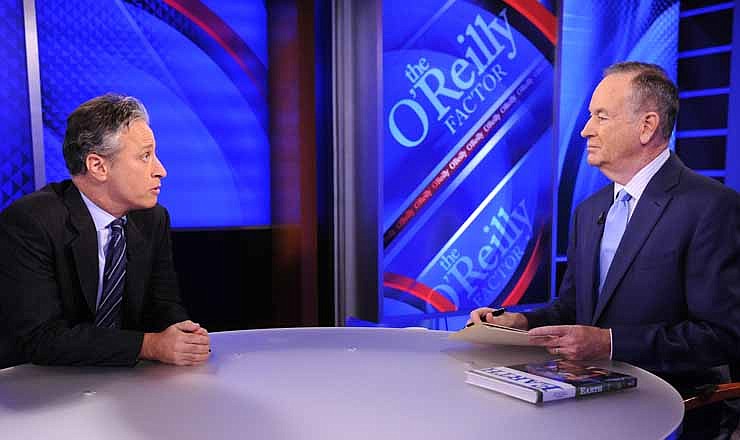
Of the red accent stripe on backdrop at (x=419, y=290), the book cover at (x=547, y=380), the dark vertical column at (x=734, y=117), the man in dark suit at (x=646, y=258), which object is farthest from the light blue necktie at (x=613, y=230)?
the dark vertical column at (x=734, y=117)

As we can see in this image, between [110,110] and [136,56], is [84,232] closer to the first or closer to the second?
[110,110]

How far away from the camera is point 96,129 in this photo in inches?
79.0

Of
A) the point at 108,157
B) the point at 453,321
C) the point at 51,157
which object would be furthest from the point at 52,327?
the point at 453,321

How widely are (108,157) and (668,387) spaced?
1649 mm

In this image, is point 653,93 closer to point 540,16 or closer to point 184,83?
point 540,16

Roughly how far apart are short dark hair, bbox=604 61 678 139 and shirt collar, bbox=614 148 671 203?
81 millimetres

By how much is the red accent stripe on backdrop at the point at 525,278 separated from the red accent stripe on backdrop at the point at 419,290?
48 cm

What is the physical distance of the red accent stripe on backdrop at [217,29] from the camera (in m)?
3.92

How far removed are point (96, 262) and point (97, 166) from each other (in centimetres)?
29

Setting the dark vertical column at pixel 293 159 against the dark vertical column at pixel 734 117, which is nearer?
the dark vertical column at pixel 293 159

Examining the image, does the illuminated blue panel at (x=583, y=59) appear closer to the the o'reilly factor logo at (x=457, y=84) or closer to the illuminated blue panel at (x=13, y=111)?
the the o'reilly factor logo at (x=457, y=84)

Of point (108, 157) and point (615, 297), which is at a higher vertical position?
point (108, 157)

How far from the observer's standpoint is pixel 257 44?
13.4 feet

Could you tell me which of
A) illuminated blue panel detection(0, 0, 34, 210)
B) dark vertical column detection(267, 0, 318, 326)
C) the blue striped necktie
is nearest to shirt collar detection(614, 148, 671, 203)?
the blue striped necktie
